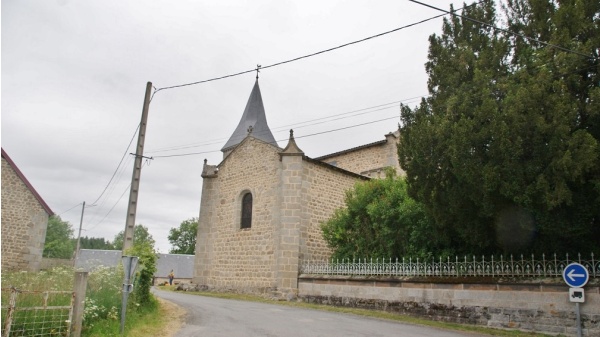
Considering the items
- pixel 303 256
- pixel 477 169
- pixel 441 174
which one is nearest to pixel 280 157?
pixel 303 256

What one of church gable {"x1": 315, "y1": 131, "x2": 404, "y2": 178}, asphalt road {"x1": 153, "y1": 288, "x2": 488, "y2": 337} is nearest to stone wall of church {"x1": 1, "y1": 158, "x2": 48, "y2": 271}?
asphalt road {"x1": 153, "y1": 288, "x2": 488, "y2": 337}

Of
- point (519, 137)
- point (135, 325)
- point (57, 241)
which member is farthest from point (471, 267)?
point (57, 241)

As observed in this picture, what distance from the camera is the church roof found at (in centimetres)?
3912

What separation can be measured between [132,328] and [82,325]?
4.19ft

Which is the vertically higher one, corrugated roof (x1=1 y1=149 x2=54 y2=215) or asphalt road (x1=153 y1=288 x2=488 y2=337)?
corrugated roof (x1=1 y1=149 x2=54 y2=215)

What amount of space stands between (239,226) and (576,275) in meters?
15.1

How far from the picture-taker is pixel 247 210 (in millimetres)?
21484

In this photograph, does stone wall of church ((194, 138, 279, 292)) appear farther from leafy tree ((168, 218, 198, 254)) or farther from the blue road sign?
leafy tree ((168, 218, 198, 254))

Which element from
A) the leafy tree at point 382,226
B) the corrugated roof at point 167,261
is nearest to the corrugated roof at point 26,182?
the leafy tree at point 382,226

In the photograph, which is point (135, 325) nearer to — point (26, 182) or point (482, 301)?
point (482, 301)

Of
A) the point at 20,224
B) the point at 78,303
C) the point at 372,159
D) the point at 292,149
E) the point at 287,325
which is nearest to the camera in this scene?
the point at 78,303

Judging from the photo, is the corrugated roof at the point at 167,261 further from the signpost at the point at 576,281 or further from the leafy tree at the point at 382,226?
the signpost at the point at 576,281

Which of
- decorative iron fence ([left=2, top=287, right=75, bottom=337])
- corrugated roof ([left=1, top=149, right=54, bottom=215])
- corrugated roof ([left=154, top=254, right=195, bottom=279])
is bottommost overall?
corrugated roof ([left=154, top=254, right=195, bottom=279])

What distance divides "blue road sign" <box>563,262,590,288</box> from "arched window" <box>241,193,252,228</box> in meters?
14.3
